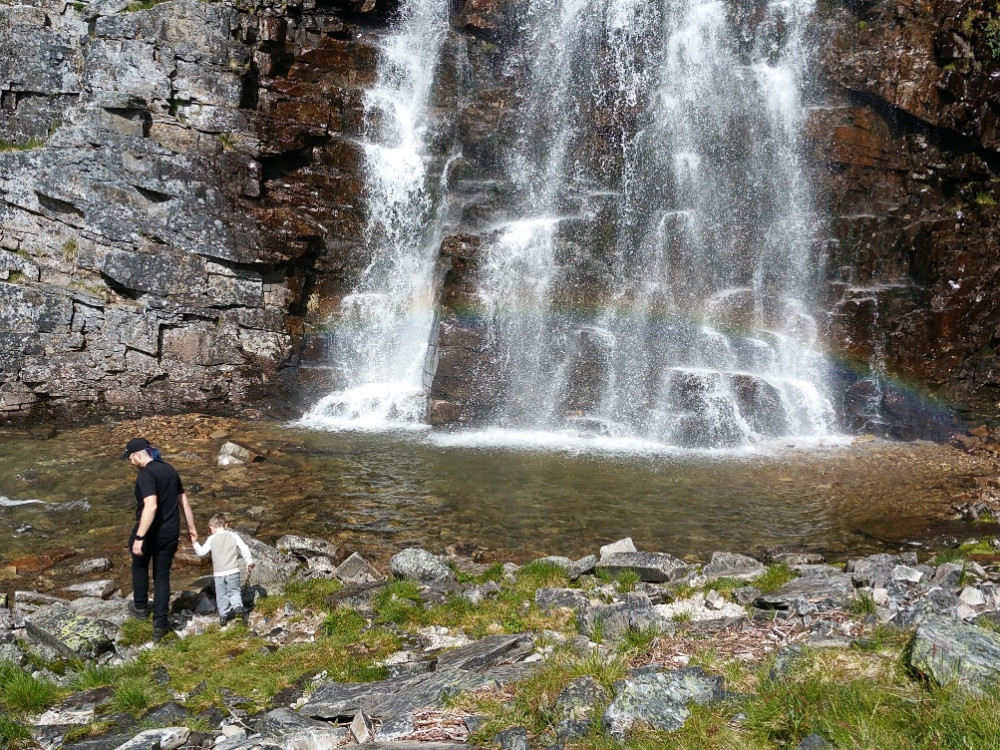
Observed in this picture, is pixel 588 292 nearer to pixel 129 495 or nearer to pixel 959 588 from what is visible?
pixel 129 495

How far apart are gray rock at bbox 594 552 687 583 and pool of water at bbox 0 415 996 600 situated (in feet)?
6.06

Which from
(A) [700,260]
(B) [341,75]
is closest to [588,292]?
(A) [700,260]

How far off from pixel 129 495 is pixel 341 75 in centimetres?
1650

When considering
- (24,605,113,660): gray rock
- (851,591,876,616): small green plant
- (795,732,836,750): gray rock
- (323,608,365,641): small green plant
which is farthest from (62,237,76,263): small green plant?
(795,732,836,750): gray rock

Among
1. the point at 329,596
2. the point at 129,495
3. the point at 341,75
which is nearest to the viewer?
the point at 329,596

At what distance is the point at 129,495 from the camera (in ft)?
45.1

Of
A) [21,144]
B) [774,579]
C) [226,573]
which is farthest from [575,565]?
[21,144]

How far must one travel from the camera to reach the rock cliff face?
1975cm

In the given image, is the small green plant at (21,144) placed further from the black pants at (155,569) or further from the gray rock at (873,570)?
the gray rock at (873,570)

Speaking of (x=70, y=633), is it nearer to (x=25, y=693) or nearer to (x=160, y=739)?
(x=25, y=693)

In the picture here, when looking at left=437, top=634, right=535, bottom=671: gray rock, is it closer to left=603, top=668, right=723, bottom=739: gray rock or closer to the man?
left=603, top=668, right=723, bottom=739: gray rock

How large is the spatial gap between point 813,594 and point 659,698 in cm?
323

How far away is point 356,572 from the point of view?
9.45m

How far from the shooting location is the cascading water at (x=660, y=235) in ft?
63.8
